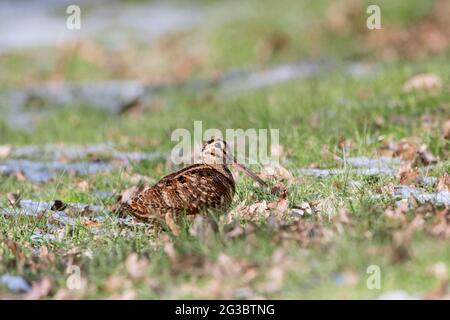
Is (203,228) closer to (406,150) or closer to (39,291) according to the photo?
(39,291)

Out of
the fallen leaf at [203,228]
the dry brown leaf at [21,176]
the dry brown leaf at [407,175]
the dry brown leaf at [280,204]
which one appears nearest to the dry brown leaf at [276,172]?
the dry brown leaf at [280,204]

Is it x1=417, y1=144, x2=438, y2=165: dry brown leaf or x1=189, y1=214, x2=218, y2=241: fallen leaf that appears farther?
x1=417, y1=144, x2=438, y2=165: dry brown leaf

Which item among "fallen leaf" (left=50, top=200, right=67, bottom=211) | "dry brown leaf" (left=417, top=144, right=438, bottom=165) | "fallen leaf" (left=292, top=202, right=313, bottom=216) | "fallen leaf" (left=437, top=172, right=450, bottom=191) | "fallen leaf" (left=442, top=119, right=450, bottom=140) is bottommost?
"fallen leaf" (left=292, top=202, right=313, bottom=216)

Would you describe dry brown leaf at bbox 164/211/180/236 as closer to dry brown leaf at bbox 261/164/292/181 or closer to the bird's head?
the bird's head

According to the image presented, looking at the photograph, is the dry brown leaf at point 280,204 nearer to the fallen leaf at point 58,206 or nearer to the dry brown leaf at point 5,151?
the fallen leaf at point 58,206

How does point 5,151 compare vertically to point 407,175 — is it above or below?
above

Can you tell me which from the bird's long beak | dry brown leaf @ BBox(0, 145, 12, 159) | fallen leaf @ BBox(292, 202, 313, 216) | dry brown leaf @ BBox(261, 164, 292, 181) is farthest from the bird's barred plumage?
dry brown leaf @ BBox(0, 145, 12, 159)

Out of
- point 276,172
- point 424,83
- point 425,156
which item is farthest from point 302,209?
point 424,83

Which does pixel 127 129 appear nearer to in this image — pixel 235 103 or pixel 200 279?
pixel 235 103
